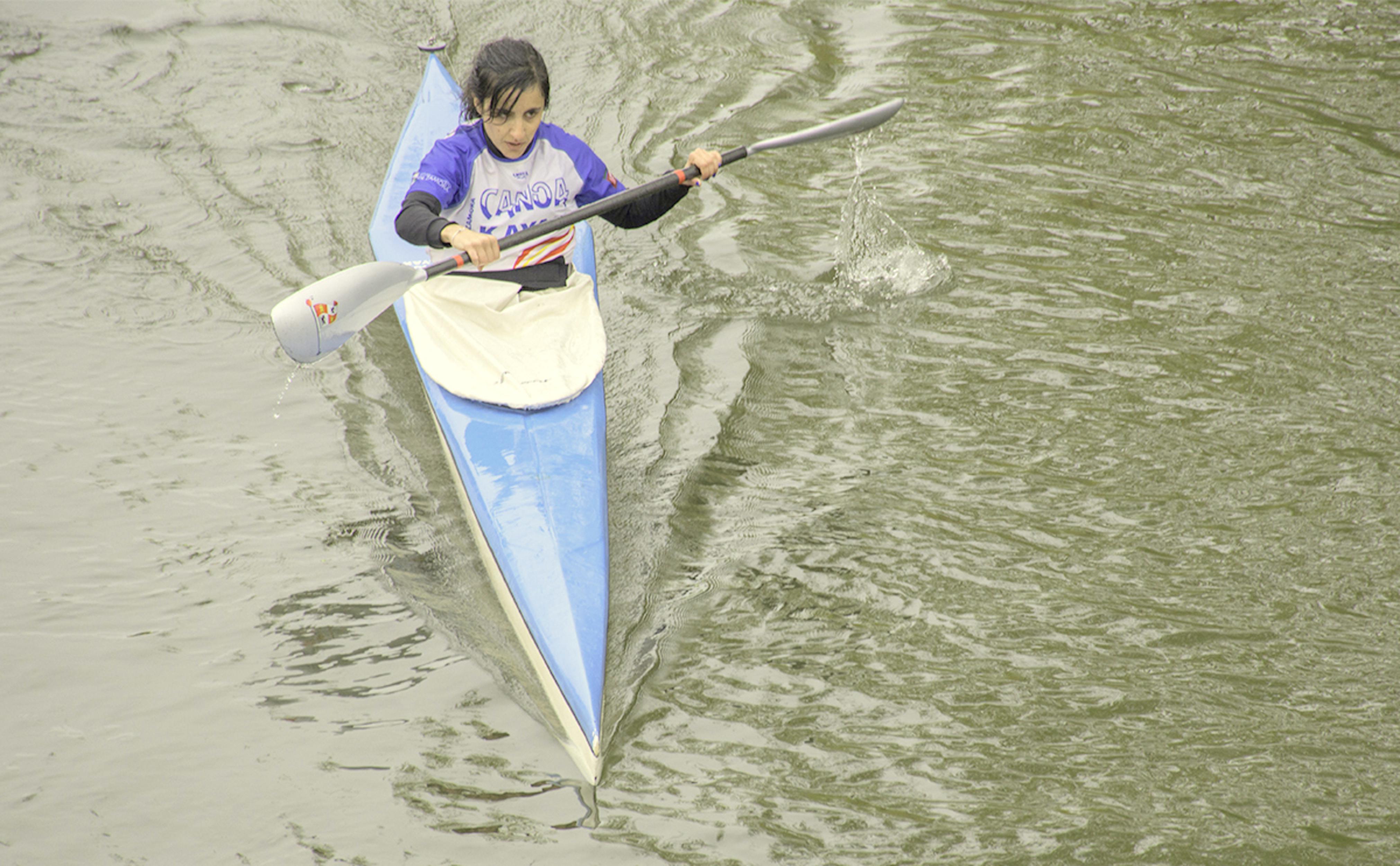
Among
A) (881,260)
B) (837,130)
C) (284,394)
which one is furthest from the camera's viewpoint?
(881,260)

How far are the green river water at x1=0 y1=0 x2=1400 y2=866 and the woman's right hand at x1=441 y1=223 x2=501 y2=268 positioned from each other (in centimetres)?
92

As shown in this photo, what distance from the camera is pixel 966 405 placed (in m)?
4.44

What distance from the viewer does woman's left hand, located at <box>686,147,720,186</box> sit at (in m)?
4.14

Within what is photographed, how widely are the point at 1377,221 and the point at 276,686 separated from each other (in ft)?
17.4

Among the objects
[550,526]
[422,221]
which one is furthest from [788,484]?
[422,221]

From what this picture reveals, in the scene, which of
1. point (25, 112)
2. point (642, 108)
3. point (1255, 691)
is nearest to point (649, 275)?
point (642, 108)

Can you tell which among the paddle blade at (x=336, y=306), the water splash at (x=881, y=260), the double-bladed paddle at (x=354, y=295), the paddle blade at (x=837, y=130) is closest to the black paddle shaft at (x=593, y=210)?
the double-bladed paddle at (x=354, y=295)

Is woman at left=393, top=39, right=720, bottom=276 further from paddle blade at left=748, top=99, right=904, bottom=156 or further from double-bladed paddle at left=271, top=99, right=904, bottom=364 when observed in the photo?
paddle blade at left=748, top=99, right=904, bottom=156

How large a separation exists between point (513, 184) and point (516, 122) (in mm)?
265

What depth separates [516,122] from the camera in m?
3.78

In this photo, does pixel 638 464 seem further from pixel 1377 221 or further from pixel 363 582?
pixel 1377 221

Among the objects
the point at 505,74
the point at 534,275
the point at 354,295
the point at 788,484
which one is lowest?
the point at 788,484

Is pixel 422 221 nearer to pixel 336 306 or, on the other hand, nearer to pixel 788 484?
pixel 336 306

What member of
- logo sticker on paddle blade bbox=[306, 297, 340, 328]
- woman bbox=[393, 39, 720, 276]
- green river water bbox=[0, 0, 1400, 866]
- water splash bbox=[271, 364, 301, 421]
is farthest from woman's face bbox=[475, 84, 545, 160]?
water splash bbox=[271, 364, 301, 421]
